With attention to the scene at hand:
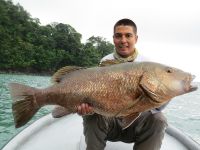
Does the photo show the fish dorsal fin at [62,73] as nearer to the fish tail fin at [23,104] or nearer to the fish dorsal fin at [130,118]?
the fish tail fin at [23,104]

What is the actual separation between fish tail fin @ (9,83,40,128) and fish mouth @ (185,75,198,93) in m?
1.44

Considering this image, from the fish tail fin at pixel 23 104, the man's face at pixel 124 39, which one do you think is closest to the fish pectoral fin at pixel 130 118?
the fish tail fin at pixel 23 104

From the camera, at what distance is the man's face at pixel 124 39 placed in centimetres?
476

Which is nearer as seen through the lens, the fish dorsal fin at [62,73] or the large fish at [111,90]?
the large fish at [111,90]

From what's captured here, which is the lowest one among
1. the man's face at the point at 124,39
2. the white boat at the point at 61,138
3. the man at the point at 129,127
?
the white boat at the point at 61,138

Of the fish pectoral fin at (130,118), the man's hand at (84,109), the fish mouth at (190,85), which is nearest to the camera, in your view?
the fish mouth at (190,85)

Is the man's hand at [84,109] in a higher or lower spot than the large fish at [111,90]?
lower

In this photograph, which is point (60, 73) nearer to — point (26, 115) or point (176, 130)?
point (26, 115)

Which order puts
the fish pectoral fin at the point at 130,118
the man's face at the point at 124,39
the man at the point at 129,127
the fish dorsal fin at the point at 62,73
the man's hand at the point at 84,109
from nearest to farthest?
the fish pectoral fin at the point at 130,118
the man's hand at the point at 84,109
the fish dorsal fin at the point at 62,73
the man at the point at 129,127
the man's face at the point at 124,39

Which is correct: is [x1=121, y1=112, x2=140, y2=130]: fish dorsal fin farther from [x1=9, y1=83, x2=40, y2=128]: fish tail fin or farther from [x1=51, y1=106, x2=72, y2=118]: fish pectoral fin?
[x1=9, y1=83, x2=40, y2=128]: fish tail fin

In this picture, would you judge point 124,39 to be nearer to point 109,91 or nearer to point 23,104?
point 109,91

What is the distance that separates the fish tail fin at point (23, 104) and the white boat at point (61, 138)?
1389mm

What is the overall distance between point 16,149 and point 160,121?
6.20 feet

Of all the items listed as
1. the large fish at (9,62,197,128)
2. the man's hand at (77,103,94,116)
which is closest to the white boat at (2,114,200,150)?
the man's hand at (77,103,94,116)
